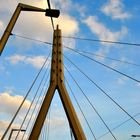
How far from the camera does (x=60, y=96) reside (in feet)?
51.9

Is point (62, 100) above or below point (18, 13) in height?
below

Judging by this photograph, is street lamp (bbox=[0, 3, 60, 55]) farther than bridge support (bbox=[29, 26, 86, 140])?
No

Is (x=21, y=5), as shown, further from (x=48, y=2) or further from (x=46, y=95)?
(x=46, y=95)

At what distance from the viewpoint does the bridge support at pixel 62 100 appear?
582 inches

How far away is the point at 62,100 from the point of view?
51.2 feet

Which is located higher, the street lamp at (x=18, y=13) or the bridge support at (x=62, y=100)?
the street lamp at (x=18, y=13)

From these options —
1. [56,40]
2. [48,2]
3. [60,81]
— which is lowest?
[60,81]

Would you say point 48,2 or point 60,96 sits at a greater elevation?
point 48,2

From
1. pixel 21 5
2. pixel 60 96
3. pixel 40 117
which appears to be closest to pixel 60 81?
pixel 60 96

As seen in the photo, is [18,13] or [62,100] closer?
[18,13]

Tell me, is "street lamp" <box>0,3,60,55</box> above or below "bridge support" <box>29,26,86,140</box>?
above

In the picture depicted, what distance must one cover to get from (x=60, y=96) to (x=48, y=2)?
7801 millimetres

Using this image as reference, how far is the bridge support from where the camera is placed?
48.5 feet

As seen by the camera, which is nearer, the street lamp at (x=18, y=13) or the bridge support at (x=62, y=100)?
the street lamp at (x=18, y=13)
